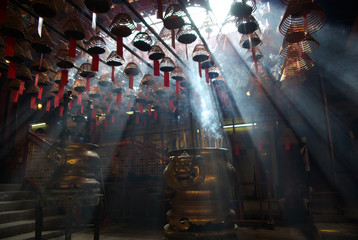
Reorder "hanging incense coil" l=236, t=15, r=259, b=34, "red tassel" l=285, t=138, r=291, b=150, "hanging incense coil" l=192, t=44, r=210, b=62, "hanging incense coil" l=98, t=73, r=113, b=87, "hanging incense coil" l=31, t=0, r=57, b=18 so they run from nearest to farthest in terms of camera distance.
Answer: "hanging incense coil" l=31, t=0, r=57, b=18
"hanging incense coil" l=236, t=15, r=259, b=34
"hanging incense coil" l=192, t=44, r=210, b=62
"hanging incense coil" l=98, t=73, r=113, b=87
"red tassel" l=285, t=138, r=291, b=150

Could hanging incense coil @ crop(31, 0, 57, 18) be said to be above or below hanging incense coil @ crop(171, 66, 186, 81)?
below

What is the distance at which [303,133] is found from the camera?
7.62m

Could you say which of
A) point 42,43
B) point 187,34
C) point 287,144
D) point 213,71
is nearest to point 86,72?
point 42,43

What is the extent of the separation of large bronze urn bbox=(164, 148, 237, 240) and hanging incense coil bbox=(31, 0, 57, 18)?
3082 mm

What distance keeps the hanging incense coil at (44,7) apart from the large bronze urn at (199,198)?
3.08 m

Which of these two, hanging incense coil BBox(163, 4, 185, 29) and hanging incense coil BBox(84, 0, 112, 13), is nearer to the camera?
hanging incense coil BBox(84, 0, 112, 13)

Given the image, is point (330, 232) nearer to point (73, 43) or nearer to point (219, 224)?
point (219, 224)

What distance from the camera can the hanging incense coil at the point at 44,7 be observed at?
3122 mm

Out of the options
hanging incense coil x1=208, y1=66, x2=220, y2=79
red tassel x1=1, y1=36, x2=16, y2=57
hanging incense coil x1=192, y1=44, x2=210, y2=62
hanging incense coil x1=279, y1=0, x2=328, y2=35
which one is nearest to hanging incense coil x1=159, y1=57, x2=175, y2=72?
hanging incense coil x1=192, y1=44, x2=210, y2=62

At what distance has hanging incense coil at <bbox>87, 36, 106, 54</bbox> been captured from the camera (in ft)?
13.9

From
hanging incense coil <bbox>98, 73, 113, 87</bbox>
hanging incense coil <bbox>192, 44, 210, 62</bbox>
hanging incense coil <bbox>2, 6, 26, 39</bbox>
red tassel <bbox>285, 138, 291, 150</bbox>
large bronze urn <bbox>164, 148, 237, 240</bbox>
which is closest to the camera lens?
large bronze urn <bbox>164, 148, 237, 240</bbox>

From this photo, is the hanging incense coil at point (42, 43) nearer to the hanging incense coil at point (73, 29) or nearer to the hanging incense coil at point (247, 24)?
the hanging incense coil at point (73, 29)

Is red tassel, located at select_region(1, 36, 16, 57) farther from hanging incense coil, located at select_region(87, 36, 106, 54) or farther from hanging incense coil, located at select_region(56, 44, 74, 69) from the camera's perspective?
hanging incense coil, located at select_region(87, 36, 106, 54)

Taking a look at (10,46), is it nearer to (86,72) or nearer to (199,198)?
(86,72)
